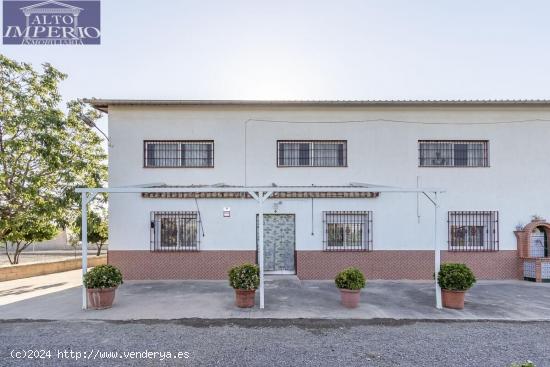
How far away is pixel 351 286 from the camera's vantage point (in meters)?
7.74

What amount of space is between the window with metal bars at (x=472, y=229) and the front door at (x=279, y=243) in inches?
231

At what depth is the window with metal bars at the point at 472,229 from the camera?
11281 mm

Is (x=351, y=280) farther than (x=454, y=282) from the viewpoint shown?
Yes

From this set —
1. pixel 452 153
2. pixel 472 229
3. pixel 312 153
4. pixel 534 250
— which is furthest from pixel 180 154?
pixel 534 250

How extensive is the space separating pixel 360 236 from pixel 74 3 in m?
13.3

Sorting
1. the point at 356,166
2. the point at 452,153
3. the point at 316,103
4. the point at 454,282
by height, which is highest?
the point at 316,103

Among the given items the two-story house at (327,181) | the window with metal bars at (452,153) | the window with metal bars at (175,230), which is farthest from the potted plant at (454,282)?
the window with metal bars at (175,230)

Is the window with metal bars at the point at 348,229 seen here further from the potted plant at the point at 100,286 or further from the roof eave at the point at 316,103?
the potted plant at the point at 100,286

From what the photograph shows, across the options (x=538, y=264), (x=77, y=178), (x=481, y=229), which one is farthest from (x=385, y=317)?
(x=77, y=178)

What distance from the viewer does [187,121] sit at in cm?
1145

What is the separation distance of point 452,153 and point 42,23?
1554cm

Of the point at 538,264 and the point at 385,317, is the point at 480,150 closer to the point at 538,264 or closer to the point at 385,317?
the point at 538,264

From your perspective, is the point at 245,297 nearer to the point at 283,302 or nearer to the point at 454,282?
the point at 283,302

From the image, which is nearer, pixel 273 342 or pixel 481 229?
pixel 273 342
